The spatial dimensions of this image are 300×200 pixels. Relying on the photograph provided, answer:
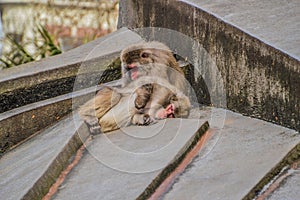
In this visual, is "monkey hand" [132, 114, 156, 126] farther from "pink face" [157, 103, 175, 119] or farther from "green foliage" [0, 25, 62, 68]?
"green foliage" [0, 25, 62, 68]

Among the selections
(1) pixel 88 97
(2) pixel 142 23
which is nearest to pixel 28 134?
(1) pixel 88 97

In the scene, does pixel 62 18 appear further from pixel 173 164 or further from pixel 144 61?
pixel 173 164

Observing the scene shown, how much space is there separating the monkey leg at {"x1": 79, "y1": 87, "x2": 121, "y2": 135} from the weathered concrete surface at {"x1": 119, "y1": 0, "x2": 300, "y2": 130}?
46 cm

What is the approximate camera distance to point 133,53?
4.25m

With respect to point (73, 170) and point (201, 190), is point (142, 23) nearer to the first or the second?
point (73, 170)

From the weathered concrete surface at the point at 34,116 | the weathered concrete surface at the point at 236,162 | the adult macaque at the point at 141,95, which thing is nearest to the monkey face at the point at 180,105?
the adult macaque at the point at 141,95

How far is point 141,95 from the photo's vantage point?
4.12 metres

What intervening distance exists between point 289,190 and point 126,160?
79 cm

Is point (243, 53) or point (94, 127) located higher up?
point (243, 53)

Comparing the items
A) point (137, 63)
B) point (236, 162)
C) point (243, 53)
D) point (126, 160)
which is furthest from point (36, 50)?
point (236, 162)

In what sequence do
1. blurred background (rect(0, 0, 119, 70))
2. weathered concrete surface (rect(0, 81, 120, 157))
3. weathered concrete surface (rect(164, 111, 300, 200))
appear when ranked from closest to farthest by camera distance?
weathered concrete surface (rect(164, 111, 300, 200))
weathered concrete surface (rect(0, 81, 120, 157))
blurred background (rect(0, 0, 119, 70))

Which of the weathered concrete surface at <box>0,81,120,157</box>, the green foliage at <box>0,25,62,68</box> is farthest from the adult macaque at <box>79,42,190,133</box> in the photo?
the green foliage at <box>0,25,62,68</box>

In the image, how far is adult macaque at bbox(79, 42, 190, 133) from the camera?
13.4 ft

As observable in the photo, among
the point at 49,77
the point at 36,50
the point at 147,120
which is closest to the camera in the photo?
the point at 147,120
